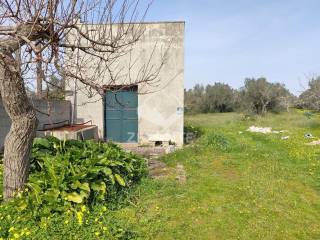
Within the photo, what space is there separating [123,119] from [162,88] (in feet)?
6.21

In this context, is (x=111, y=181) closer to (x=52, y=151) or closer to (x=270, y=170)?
(x=52, y=151)

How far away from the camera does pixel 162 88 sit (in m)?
12.3

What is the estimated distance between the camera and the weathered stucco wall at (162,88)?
12.3 m

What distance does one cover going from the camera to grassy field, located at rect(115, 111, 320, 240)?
486cm

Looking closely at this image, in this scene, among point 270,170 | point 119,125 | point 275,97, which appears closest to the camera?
point 270,170

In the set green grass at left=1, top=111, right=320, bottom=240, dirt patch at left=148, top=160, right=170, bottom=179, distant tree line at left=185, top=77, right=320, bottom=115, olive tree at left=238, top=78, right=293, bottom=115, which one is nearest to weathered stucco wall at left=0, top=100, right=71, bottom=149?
dirt patch at left=148, top=160, right=170, bottom=179

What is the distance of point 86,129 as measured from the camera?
36.3ft

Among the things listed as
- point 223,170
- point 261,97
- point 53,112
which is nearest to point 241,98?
point 261,97

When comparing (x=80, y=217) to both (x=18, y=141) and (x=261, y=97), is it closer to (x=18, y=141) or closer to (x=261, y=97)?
(x=18, y=141)

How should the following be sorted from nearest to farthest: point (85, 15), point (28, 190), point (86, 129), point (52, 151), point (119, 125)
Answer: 1. point (85, 15)
2. point (28, 190)
3. point (52, 151)
4. point (86, 129)
5. point (119, 125)

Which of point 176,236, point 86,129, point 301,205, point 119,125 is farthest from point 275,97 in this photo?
point 176,236

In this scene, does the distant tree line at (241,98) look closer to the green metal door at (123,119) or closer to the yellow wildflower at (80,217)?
the green metal door at (123,119)

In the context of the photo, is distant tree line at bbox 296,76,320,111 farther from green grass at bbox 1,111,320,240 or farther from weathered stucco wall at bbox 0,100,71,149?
weathered stucco wall at bbox 0,100,71,149

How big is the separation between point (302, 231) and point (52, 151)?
4699 mm
